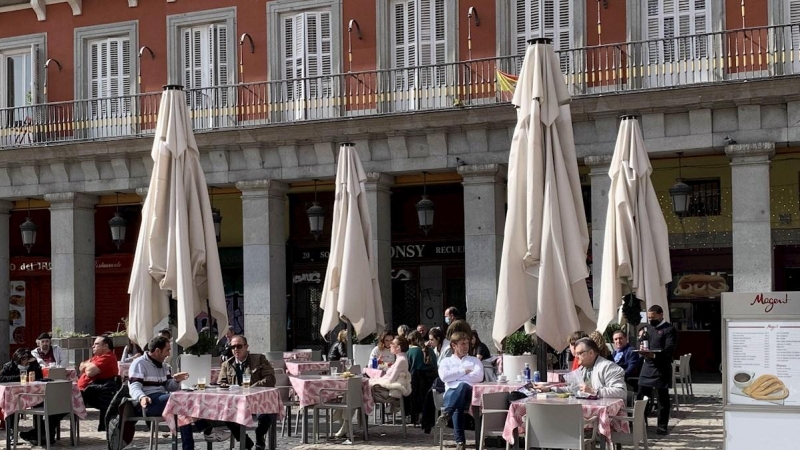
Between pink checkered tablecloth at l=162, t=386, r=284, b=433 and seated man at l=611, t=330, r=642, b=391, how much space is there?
5.25 metres

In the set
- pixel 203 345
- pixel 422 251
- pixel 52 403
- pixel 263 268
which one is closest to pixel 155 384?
pixel 52 403

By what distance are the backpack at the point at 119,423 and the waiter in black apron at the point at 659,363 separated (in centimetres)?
640

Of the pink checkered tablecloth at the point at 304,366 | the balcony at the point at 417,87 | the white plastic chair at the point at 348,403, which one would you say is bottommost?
the white plastic chair at the point at 348,403

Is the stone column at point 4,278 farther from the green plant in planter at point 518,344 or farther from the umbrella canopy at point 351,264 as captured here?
the green plant in planter at point 518,344

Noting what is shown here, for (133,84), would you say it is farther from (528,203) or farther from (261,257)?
(528,203)

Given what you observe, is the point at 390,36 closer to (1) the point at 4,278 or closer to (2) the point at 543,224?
(1) the point at 4,278

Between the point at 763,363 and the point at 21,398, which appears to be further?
the point at 21,398

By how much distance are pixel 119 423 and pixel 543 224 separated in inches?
202

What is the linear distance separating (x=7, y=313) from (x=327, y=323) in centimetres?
1260

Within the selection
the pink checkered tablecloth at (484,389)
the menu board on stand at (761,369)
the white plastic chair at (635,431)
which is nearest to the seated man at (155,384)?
the pink checkered tablecloth at (484,389)

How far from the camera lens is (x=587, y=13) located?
22.7 metres

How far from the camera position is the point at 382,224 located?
23.7 meters

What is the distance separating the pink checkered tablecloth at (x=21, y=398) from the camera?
14.1m

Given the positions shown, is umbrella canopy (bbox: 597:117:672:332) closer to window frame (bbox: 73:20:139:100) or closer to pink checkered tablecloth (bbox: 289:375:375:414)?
pink checkered tablecloth (bbox: 289:375:375:414)
